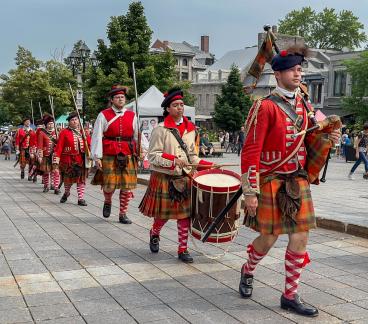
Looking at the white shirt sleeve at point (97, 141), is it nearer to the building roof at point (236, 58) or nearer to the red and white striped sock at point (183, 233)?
the red and white striped sock at point (183, 233)

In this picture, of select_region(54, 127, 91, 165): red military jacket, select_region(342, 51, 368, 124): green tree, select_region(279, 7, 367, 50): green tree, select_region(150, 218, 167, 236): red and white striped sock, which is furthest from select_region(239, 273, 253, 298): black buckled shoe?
select_region(279, 7, 367, 50): green tree

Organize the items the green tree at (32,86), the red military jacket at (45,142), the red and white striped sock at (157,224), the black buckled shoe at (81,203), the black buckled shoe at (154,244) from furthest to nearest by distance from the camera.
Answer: the green tree at (32,86) → the red military jacket at (45,142) → the black buckled shoe at (81,203) → the black buckled shoe at (154,244) → the red and white striped sock at (157,224)

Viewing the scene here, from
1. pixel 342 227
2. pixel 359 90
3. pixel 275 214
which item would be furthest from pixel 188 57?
pixel 275 214

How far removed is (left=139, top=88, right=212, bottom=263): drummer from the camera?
5.89 m

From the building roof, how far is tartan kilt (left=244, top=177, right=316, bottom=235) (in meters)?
72.5

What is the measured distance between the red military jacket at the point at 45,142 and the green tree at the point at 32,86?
2163 centimetres

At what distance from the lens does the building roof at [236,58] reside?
7656 centimetres

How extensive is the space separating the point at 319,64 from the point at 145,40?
41.1 m

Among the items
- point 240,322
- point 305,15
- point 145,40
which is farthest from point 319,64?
point 240,322

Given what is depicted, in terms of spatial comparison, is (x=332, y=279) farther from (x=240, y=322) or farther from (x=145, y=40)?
(x=145, y=40)

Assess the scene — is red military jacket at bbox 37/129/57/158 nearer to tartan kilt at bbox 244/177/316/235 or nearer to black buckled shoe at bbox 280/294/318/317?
tartan kilt at bbox 244/177/316/235

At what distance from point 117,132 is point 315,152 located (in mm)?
4433

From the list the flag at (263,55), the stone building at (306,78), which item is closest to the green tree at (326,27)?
the stone building at (306,78)

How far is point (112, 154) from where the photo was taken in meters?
8.31
